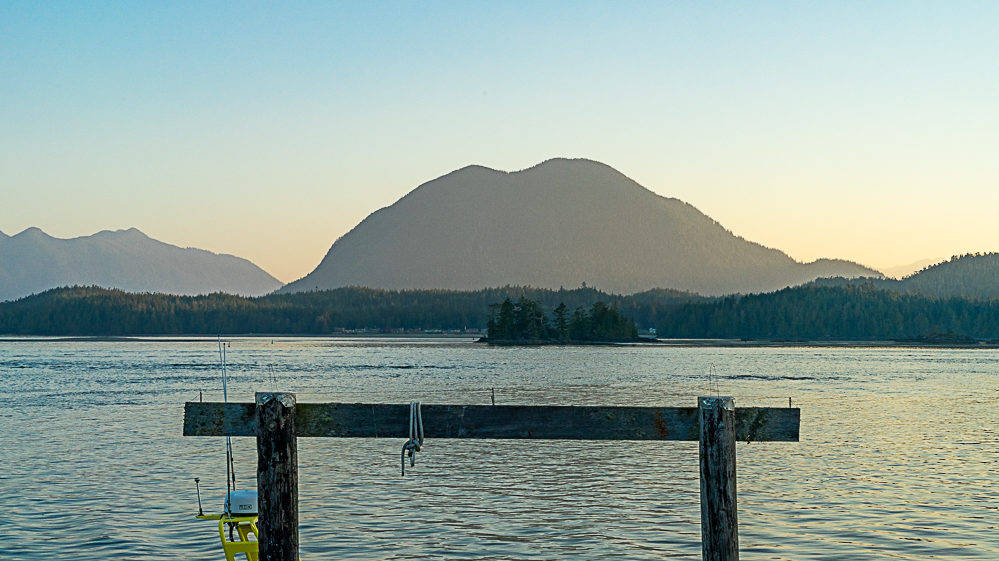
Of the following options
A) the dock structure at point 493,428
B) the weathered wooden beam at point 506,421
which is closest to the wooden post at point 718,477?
the dock structure at point 493,428

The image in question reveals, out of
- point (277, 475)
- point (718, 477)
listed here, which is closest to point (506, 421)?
point (718, 477)

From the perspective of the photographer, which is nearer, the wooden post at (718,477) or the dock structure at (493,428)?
the wooden post at (718,477)

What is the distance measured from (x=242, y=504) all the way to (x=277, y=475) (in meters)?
3.23

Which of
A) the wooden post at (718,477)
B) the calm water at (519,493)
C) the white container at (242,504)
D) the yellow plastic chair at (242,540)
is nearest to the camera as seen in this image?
the wooden post at (718,477)

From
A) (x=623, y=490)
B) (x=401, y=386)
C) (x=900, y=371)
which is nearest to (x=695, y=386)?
(x=401, y=386)

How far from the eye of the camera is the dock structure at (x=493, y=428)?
1084 centimetres

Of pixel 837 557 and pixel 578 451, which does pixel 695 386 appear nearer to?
pixel 578 451

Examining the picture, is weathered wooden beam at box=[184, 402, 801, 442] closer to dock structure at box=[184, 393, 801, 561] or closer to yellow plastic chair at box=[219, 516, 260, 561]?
dock structure at box=[184, 393, 801, 561]

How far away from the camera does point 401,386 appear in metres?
68.0

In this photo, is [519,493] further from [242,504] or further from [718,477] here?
[718,477]

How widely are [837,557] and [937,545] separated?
2.12 m

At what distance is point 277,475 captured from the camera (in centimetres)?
1098

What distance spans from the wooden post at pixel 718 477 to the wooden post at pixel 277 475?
154 inches

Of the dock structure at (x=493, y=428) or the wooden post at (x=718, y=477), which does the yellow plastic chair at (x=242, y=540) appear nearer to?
the dock structure at (x=493, y=428)
